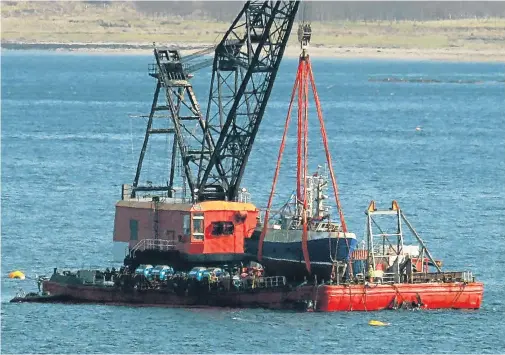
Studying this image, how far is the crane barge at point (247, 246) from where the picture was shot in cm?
10025

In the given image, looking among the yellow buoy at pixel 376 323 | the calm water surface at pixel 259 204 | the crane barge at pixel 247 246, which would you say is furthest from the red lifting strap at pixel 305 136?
the yellow buoy at pixel 376 323

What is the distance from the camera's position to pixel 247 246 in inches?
4195

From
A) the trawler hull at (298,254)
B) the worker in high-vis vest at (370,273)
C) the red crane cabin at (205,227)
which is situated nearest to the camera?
the worker in high-vis vest at (370,273)

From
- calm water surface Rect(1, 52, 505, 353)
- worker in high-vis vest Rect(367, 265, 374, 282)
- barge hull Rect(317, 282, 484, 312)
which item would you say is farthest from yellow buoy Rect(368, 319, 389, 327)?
worker in high-vis vest Rect(367, 265, 374, 282)

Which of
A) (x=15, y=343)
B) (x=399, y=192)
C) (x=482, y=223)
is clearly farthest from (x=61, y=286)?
(x=399, y=192)

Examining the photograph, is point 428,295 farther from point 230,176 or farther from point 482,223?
point 482,223

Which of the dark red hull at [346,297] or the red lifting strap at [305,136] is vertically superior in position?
the red lifting strap at [305,136]

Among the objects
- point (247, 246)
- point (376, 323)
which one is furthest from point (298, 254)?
point (376, 323)

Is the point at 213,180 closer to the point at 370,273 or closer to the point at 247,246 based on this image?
the point at 247,246

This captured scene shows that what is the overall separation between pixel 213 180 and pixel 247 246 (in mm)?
8403

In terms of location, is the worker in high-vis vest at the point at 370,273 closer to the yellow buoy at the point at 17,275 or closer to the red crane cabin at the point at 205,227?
the red crane cabin at the point at 205,227

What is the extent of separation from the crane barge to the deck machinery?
3.2 inches

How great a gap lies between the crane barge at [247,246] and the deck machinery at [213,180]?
8 cm

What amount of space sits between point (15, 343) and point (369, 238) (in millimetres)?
21470
